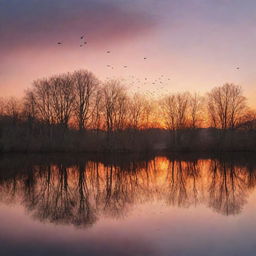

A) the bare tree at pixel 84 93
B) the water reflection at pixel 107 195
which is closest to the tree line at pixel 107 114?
the bare tree at pixel 84 93

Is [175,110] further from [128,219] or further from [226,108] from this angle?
[128,219]

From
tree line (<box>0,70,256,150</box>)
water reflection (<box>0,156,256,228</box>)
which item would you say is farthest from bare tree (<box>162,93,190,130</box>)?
water reflection (<box>0,156,256,228</box>)

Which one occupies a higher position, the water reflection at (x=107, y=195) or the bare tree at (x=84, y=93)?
the bare tree at (x=84, y=93)

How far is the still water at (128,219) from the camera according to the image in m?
8.21

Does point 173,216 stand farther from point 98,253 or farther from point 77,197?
point 77,197

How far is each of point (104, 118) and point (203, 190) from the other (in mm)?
44421

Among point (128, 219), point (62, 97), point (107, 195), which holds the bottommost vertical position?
point (128, 219)

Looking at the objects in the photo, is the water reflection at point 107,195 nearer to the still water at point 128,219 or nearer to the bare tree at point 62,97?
the still water at point 128,219

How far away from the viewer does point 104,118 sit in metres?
60.1

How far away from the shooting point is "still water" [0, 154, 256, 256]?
821 cm

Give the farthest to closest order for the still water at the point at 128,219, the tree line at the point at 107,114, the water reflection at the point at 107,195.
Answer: the tree line at the point at 107,114
the water reflection at the point at 107,195
the still water at the point at 128,219

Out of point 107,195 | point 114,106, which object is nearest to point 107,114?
point 114,106

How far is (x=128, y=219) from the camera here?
11328 millimetres

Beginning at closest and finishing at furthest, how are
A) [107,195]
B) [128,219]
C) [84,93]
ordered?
[128,219] → [107,195] → [84,93]
